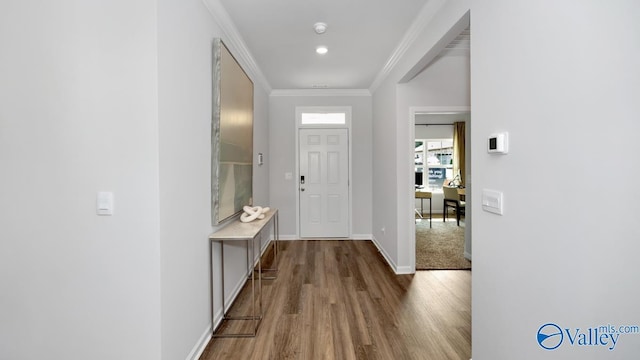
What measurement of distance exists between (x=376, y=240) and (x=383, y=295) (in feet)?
5.88

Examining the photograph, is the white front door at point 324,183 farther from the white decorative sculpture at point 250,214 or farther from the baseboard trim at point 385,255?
the white decorative sculpture at point 250,214

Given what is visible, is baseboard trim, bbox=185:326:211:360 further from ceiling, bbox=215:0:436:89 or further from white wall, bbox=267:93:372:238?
white wall, bbox=267:93:372:238

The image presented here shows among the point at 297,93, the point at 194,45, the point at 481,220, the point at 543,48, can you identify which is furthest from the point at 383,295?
the point at 297,93

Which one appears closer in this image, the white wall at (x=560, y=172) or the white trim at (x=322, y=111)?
the white wall at (x=560, y=172)

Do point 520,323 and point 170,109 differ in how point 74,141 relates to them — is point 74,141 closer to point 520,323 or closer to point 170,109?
point 170,109

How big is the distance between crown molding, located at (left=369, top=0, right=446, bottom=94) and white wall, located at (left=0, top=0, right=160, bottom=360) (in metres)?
1.99

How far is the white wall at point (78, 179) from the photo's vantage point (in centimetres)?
142

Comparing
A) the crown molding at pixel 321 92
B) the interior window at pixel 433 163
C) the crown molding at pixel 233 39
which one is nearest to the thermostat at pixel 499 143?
the crown molding at pixel 233 39

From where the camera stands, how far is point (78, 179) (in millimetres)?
1458

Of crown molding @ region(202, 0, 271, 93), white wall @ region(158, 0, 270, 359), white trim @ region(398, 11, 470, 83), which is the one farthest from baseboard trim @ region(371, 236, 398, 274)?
crown molding @ region(202, 0, 271, 93)

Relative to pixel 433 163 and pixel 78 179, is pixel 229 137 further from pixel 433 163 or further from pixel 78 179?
pixel 433 163

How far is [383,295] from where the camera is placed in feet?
9.05

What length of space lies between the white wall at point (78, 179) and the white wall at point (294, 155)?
11.2 ft

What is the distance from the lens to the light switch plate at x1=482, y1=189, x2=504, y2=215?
4.65 ft
